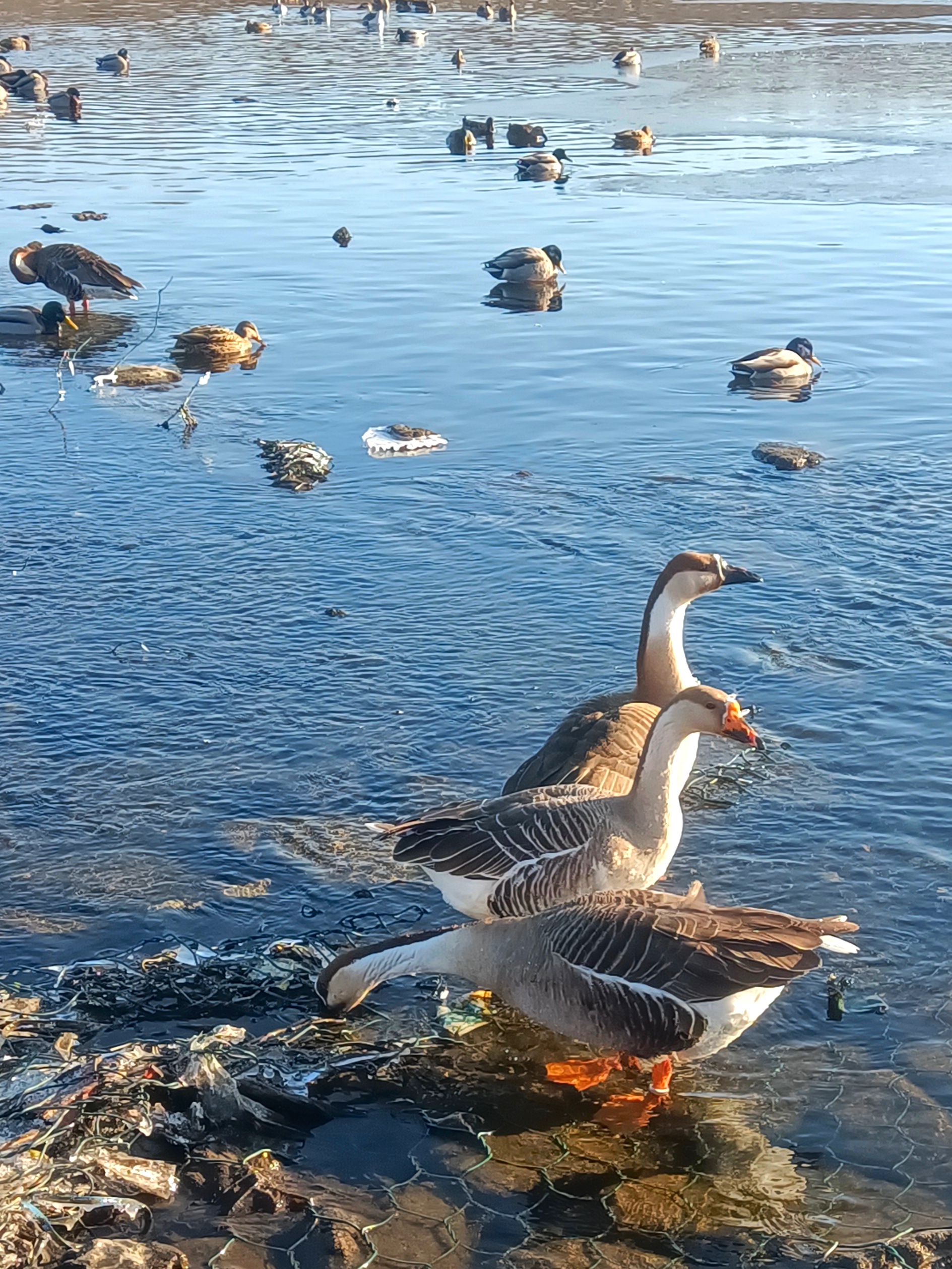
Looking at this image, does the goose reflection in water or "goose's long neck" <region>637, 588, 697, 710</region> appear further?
the goose reflection in water

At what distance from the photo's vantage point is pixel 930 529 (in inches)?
440

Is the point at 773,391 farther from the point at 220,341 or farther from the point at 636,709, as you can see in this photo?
the point at 636,709

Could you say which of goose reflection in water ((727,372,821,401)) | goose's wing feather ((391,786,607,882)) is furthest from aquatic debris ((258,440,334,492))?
goose's wing feather ((391,786,607,882))

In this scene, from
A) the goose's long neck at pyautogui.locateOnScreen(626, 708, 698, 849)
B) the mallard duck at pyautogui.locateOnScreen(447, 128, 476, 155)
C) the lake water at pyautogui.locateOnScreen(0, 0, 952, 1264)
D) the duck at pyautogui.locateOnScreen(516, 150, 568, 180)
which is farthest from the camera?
the mallard duck at pyautogui.locateOnScreen(447, 128, 476, 155)

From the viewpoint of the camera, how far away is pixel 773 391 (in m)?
14.7

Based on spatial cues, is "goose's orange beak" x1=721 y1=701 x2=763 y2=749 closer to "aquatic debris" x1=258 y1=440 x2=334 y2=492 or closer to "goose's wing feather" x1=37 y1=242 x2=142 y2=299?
"aquatic debris" x1=258 y1=440 x2=334 y2=492

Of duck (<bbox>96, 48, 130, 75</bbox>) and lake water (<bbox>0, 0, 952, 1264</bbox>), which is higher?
duck (<bbox>96, 48, 130, 75</bbox>)

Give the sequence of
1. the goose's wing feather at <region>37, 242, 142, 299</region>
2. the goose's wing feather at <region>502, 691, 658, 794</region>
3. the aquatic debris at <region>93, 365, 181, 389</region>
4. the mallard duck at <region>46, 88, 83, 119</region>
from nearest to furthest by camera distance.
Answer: the goose's wing feather at <region>502, 691, 658, 794</region>
the aquatic debris at <region>93, 365, 181, 389</region>
the goose's wing feather at <region>37, 242, 142, 299</region>
the mallard duck at <region>46, 88, 83, 119</region>

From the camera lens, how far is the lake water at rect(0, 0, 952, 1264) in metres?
6.60

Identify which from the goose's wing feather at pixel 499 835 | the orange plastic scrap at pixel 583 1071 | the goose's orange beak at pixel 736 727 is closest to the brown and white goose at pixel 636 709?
the goose's orange beak at pixel 736 727

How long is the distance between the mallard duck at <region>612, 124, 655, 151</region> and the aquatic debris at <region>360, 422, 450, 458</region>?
637 inches

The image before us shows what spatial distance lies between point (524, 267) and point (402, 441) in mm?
5931

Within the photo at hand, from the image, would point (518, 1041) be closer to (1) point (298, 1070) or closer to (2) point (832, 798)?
(1) point (298, 1070)

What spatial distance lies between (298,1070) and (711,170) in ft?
74.2
